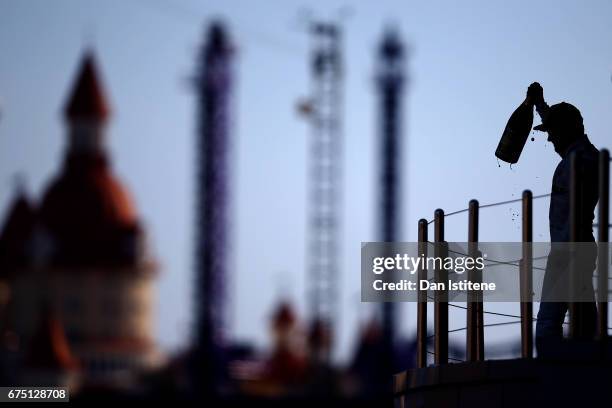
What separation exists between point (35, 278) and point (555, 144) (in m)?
115

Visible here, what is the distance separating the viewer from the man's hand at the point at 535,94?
11.8m

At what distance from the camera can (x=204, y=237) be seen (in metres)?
92.4

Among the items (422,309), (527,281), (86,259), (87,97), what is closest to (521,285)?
(527,281)

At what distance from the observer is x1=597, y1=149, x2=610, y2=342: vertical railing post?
33.6ft

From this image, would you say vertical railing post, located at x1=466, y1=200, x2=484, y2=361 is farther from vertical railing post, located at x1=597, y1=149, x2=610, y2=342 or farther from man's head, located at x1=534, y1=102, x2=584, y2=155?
vertical railing post, located at x1=597, y1=149, x2=610, y2=342

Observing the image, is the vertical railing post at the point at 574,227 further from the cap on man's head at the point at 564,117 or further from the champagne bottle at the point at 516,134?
the champagne bottle at the point at 516,134

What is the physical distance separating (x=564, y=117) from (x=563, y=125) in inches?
1.9

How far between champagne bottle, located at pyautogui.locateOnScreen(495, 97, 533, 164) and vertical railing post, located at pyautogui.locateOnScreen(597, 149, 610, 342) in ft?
4.62

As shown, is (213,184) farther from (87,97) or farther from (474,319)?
(474,319)

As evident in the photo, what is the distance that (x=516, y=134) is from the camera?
39.2 feet

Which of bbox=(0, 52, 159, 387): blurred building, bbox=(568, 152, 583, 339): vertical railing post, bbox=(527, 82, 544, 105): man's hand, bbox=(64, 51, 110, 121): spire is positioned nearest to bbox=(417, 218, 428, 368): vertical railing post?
bbox=(527, 82, 544, 105): man's hand

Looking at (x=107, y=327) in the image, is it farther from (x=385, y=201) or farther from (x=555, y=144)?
(x=555, y=144)

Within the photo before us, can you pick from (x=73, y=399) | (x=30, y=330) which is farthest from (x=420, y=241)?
(x=30, y=330)

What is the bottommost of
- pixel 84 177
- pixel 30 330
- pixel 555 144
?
pixel 555 144
